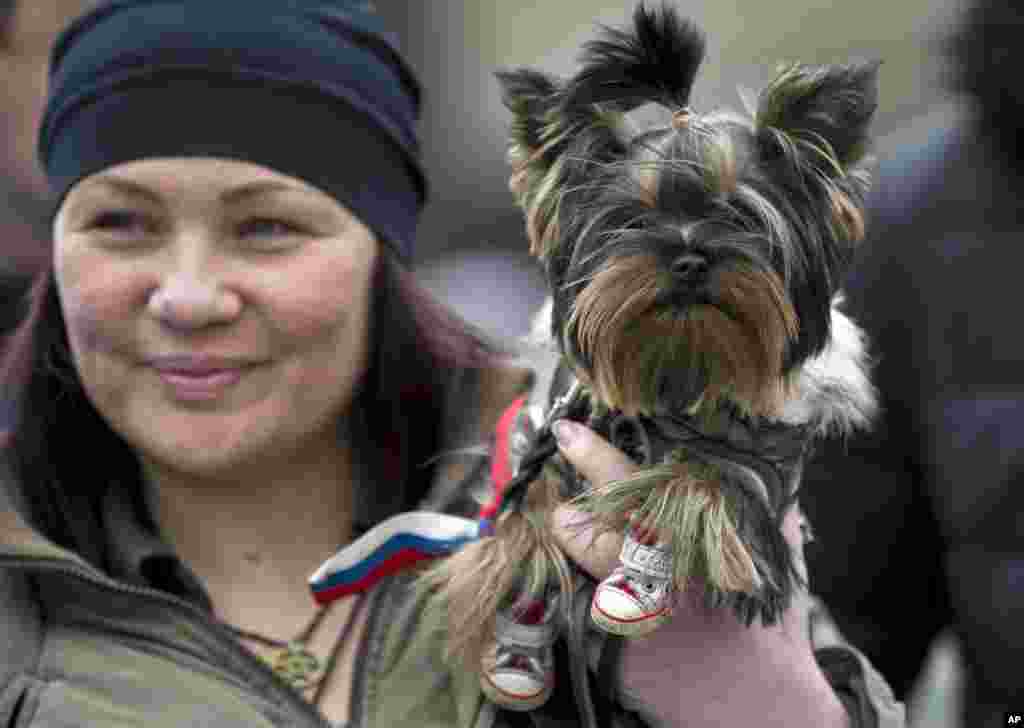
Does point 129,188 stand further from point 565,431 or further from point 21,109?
point 21,109

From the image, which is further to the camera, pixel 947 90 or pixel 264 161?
pixel 947 90

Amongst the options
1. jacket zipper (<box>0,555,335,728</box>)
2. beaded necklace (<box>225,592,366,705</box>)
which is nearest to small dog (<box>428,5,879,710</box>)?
jacket zipper (<box>0,555,335,728</box>)

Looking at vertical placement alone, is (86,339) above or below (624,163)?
below

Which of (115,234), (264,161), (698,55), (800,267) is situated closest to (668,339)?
(800,267)

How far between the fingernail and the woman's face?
2.45 feet

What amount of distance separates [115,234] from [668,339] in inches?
53.4

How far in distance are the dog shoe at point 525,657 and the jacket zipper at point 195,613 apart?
0.48m

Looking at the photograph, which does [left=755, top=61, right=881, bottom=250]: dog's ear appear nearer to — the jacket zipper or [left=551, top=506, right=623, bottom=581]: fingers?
[left=551, top=506, right=623, bottom=581]: fingers

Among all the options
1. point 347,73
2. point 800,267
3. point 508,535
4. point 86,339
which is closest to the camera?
point 800,267

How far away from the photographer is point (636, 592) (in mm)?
2201

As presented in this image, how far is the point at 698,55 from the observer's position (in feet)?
7.16

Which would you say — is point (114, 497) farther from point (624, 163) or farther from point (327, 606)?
point (624, 163)

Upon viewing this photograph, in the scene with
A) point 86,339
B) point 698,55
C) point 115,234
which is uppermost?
point 698,55

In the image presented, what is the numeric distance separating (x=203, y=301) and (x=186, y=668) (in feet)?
2.47
